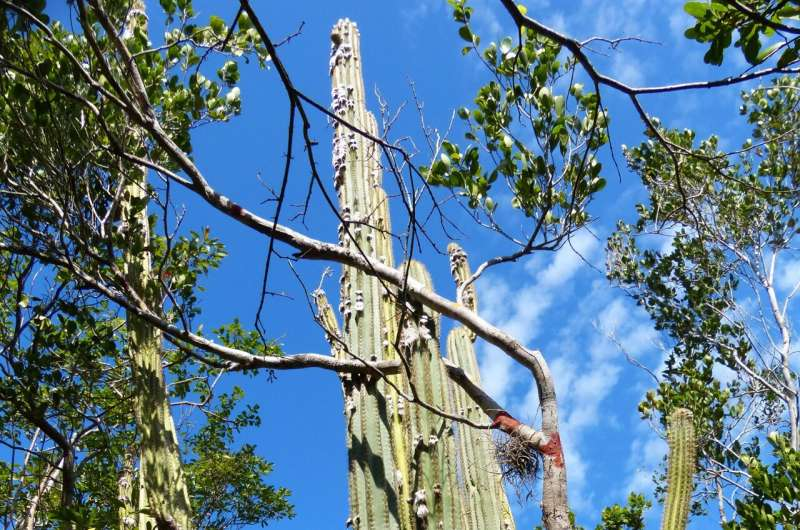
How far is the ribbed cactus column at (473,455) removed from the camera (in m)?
5.07

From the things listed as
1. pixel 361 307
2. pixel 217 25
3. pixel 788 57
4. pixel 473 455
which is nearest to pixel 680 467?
pixel 473 455

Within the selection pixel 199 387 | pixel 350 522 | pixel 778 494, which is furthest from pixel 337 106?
pixel 778 494

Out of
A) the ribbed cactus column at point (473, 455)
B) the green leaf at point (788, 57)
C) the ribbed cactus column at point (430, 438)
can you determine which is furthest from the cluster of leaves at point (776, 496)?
the green leaf at point (788, 57)

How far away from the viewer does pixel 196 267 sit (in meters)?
6.48

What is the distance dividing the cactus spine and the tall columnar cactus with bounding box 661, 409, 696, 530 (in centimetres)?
111

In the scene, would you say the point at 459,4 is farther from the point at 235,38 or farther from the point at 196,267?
the point at 196,267

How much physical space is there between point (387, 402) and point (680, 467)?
68.0 inches

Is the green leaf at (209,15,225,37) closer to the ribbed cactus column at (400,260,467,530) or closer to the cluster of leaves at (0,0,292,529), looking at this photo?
the cluster of leaves at (0,0,292,529)

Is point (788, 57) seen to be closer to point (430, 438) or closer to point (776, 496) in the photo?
point (430, 438)

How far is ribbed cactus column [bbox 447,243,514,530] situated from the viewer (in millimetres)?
5066

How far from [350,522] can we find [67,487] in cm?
213

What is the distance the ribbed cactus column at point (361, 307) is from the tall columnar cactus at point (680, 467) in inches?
58.7

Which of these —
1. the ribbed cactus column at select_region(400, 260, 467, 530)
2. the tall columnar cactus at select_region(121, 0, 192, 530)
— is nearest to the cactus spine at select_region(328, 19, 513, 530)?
the ribbed cactus column at select_region(400, 260, 467, 530)

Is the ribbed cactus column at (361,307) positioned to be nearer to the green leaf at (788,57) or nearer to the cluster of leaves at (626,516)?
the green leaf at (788,57)
